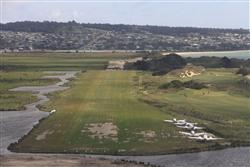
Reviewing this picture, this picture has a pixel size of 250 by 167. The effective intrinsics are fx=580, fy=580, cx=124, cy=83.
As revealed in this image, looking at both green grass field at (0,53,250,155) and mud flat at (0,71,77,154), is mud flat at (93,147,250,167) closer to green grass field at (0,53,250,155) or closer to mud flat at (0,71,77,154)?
green grass field at (0,53,250,155)

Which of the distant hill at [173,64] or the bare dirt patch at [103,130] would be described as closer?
the bare dirt patch at [103,130]

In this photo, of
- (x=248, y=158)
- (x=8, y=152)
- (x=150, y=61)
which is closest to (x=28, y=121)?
(x=8, y=152)

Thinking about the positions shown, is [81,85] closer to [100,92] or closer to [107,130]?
[100,92]

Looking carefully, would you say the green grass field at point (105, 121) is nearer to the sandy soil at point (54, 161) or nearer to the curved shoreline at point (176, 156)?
the curved shoreline at point (176, 156)

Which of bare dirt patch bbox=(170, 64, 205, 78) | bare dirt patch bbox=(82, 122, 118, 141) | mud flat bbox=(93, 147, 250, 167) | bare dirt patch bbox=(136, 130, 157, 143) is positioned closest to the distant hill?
bare dirt patch bbox=(170, 64, 205, 78)

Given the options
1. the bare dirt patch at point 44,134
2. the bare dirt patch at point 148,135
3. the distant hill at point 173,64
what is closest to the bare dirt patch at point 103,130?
the bare dirt patch at point 148,135

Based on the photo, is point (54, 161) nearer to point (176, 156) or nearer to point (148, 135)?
point (176, 156)
